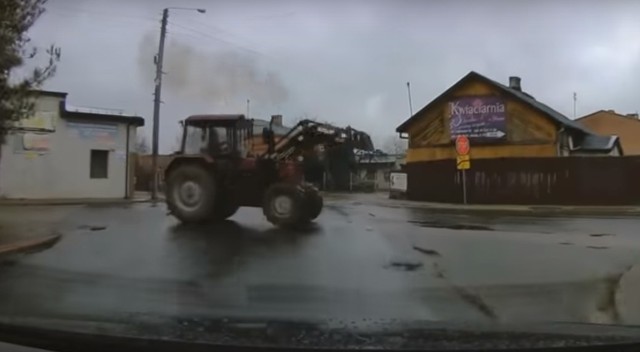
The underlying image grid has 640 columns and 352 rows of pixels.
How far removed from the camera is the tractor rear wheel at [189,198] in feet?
48.8

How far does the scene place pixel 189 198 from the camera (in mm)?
15336

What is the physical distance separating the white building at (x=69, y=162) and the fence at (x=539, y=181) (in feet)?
51.5

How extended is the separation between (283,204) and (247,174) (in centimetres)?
109

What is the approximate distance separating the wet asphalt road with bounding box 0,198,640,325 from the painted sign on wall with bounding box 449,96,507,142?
22432 millimetres

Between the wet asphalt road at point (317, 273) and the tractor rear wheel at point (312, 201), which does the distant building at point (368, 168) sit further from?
the wet asphalt road at point (317, 273)

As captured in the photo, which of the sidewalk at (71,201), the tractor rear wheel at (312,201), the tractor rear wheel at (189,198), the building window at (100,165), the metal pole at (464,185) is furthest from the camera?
the metal pole at (464,185)

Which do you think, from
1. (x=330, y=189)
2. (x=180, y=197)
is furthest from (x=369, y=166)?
(x=180, y=197)

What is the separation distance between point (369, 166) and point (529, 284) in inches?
410

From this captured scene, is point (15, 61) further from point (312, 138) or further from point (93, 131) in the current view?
point (93, 131)

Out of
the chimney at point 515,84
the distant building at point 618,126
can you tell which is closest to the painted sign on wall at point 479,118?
the chimney at point 515,84

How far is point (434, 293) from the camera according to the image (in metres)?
8.12

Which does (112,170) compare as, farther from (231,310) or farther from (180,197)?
(231,310)

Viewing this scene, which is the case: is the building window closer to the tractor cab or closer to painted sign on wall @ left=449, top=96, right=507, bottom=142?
the tractor cab

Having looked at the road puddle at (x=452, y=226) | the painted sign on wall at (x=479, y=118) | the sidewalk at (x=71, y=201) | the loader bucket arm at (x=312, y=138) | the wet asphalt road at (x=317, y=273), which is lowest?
the wet asphalt road at (x=317, y=273)
